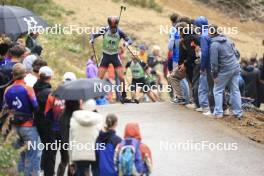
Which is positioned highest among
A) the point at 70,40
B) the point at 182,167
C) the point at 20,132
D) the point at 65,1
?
the point at 65,1

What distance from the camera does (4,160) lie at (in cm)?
1030

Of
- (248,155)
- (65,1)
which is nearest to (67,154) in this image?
(248,155)

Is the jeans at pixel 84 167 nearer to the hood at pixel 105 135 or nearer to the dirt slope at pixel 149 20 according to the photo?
the hood at pixel 105 135

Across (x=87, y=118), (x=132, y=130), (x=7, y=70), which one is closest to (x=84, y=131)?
(x=87, y=118)

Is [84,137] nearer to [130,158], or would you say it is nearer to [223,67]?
[130,158]

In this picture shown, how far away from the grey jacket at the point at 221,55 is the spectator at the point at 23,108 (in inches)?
199

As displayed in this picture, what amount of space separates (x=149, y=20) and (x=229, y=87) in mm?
27324

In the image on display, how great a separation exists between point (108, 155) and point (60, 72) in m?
16.6

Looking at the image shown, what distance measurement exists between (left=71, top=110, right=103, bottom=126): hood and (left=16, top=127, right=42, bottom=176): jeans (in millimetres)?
1112

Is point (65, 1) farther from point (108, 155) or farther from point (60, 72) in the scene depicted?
point (108, 155)

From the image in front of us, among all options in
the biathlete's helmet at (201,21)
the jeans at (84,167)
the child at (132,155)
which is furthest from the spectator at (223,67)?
the child at (132,155)

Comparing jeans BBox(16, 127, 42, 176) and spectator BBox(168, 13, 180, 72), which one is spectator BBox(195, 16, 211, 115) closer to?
spectator BBox(168, 13, 180, 72)

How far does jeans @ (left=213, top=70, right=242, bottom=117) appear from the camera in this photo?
1440cm

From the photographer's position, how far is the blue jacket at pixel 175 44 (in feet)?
52.2
